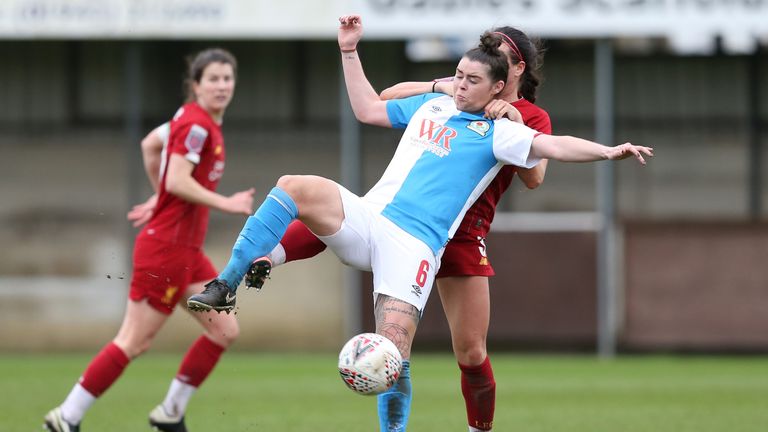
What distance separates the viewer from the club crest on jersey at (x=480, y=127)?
20.0 feet

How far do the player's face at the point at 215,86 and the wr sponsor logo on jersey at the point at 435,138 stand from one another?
2.08 metres

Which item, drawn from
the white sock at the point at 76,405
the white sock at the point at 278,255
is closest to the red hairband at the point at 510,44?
the white sock at the point at 278,255

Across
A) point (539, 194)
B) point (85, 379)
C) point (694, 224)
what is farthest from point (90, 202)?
point (85, 379)

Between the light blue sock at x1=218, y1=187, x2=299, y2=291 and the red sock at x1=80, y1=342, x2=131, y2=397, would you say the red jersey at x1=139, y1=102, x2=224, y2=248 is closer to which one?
the red sock at x1=80, y1=342, x2=131, y2=397

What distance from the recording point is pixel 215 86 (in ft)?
26.0

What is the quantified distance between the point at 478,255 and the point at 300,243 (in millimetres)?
911

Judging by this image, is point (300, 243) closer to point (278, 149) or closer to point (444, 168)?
point (444, 168)

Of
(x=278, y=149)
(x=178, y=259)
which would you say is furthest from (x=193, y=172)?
(x=278, y=149)

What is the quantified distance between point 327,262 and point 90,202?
309 centimetres

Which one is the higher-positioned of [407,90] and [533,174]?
[407,90]

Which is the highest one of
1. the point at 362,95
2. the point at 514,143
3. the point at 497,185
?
the point at 362,95

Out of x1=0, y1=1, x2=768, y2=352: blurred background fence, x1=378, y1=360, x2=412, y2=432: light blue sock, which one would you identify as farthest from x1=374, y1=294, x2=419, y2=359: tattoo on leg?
x1=0, y1=1, x2=768, y2=352: blurred background fence

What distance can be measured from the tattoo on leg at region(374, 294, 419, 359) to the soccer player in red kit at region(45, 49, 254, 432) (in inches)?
68.7

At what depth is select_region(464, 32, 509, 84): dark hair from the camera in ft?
20.0
